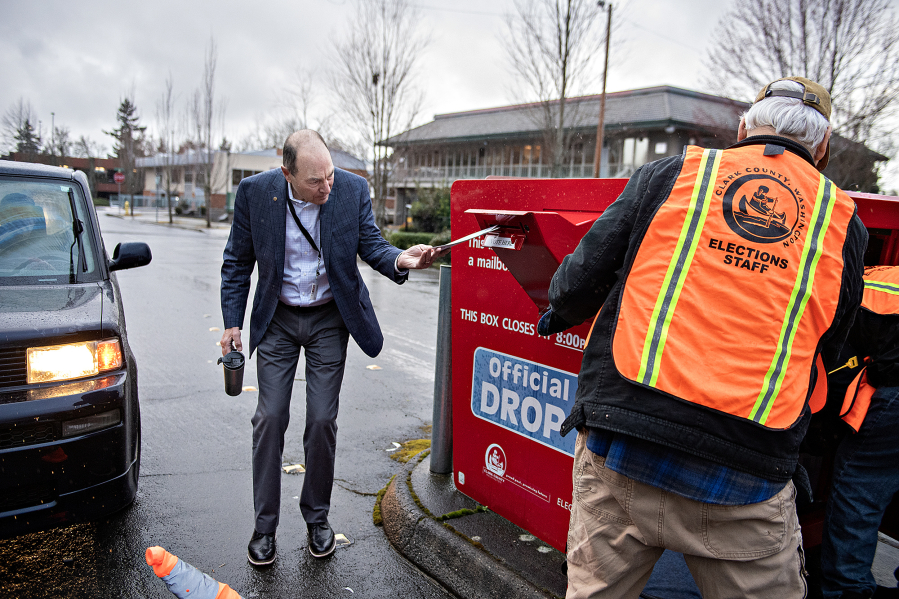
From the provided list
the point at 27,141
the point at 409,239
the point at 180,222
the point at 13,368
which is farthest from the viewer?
the point at 180,222

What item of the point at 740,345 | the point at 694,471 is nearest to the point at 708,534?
the point at 694,471

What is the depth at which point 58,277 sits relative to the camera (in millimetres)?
3209

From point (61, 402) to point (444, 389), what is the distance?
1.74 m

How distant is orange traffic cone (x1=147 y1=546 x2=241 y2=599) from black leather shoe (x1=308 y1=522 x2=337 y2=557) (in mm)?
760

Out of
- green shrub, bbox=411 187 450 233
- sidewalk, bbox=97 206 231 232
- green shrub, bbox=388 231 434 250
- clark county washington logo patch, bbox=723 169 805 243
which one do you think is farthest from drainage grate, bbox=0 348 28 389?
sidewalk, bbox=97 206 231 232

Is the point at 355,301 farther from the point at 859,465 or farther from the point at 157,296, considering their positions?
the point at 157,296

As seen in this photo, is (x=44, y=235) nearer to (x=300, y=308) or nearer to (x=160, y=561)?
(x=300, y=308)

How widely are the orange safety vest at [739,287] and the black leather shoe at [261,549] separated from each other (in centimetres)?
200

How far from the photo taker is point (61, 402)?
253 centimetres

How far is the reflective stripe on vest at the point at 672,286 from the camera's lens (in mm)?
1361

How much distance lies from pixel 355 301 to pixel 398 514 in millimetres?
1109

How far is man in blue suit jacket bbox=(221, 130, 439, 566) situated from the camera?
2.73 m

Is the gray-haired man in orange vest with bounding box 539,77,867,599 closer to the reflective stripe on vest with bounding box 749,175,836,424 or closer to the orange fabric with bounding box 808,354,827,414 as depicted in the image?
the reflective stripe on vest with bounding box 749,175,836,424

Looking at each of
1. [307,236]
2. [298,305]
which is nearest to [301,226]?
[307,236]
